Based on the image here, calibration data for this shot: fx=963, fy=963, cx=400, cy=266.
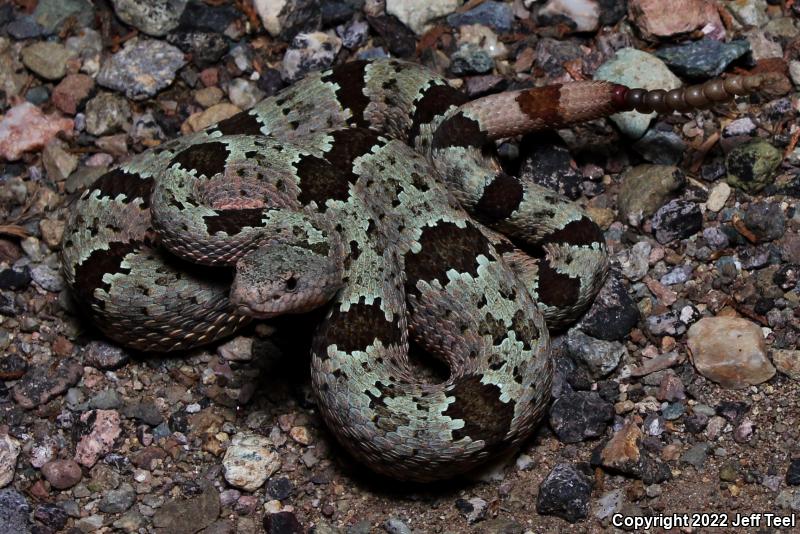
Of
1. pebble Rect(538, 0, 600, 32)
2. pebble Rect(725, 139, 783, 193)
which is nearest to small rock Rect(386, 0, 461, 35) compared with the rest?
pebble Rect(538, 0, 600, 32)

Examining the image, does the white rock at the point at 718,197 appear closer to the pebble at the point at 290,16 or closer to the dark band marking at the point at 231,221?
the dark band marking at the point at 231,221

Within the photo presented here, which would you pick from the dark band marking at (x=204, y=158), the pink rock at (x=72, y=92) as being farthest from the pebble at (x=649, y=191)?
the pink rock at (x=72, y=92)

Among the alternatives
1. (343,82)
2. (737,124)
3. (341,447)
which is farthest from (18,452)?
(737,124)

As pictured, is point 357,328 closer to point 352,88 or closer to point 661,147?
point 352,88

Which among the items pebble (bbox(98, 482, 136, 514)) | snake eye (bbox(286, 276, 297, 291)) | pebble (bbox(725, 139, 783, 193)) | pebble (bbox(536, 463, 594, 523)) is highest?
snake eye (bbox(286, 276, 297, 291))

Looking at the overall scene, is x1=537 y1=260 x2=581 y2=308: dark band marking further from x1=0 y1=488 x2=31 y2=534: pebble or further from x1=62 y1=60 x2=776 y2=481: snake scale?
x1=0 y1=488 x2=31 y2=534: pebble

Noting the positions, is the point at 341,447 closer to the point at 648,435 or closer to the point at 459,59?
the point at 648,435
